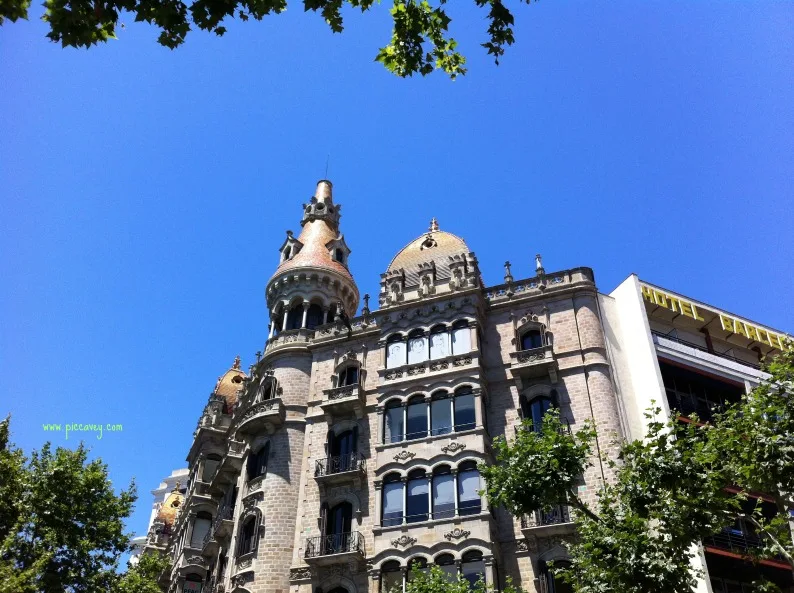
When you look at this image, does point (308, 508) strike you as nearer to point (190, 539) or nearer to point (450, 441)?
point (450, 441)

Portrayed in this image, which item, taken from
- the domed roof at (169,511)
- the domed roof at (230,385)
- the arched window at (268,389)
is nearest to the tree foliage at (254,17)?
the arched window at (268,389)

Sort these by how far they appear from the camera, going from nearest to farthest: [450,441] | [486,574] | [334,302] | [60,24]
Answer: [60,24] → [486,574] → [450,441] → [334,302]

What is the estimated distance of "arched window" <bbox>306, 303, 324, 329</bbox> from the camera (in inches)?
1563

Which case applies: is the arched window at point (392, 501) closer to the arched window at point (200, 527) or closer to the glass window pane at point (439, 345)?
the glass window pane at point (439, 345)

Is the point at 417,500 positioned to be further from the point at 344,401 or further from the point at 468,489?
the point at 344,401

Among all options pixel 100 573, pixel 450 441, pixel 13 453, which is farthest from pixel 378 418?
pixel 13 453

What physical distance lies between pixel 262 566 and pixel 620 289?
21.1 meters

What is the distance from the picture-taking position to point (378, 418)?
32031mm

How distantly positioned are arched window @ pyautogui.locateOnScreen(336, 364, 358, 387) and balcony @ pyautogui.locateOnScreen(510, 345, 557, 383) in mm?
8301

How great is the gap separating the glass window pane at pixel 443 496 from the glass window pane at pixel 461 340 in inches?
237

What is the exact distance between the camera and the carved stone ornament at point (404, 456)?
29781 millimetres

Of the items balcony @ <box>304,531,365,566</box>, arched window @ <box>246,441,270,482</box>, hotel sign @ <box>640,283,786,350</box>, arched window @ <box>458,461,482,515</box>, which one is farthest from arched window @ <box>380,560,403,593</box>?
hotel sign @ <box>640,283,786,350</box>

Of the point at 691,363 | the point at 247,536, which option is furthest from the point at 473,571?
the point at 691,363

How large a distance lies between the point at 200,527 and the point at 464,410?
2230 centimetres
